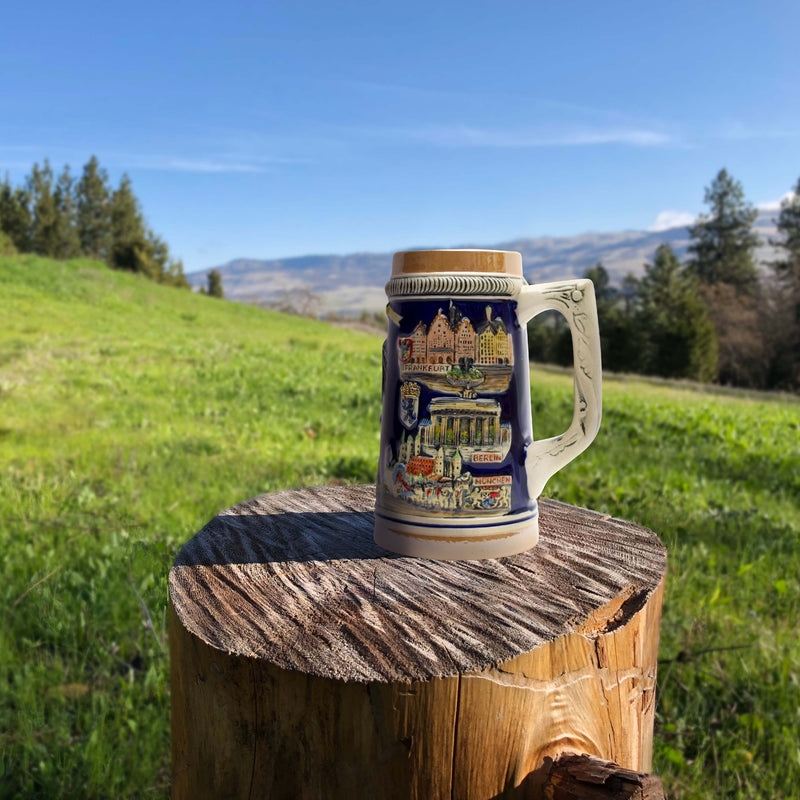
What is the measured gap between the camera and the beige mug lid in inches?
65.1

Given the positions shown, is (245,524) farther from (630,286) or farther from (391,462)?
(630,286)

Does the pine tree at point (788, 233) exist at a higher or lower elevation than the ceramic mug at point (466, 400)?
higher

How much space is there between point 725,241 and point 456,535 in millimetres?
60294

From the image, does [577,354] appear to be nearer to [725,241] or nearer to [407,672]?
[407,672]

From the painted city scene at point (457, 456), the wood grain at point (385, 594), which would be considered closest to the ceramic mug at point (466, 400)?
the painted city scene at point (457, 456)

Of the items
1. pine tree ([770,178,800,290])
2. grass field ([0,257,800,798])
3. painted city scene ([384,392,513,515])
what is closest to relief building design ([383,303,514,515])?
painted city scene ([384,392,513,515])

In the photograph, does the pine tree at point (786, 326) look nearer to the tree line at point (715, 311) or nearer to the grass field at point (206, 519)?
the tree line at point (715, 311)

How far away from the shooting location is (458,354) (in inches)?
65.2

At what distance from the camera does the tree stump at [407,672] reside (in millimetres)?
1295

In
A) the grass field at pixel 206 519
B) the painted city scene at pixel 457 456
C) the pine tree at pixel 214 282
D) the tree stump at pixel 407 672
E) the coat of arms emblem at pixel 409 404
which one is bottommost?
the grass field at pixel 206 519

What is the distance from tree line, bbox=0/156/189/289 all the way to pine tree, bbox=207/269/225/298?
2.00 metres

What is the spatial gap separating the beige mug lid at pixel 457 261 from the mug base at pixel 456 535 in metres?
0.59

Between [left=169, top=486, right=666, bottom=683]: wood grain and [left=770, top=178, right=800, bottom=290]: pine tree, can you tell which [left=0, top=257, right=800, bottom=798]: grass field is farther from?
→ [left=770, top=178, right=800, bottom=290]: pine tree

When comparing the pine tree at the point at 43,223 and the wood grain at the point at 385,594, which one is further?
the pine tree at the point at 43,223
